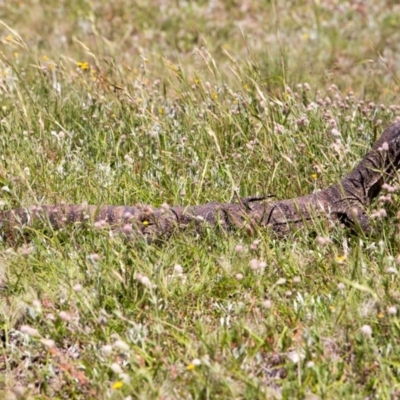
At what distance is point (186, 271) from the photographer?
434cm

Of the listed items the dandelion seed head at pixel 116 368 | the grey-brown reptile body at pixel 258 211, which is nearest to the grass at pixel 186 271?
the dandelion seed head at pixel 116 368

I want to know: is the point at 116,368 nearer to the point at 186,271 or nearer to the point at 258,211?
the point at 186,271

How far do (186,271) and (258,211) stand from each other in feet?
2.33

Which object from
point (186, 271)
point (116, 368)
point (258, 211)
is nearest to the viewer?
point (116, 368)

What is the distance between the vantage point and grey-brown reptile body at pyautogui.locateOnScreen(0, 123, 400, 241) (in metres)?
4.57

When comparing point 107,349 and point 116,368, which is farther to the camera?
point 107,349

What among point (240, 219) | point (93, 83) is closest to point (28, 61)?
point (93, 83)

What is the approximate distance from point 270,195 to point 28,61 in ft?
15.0

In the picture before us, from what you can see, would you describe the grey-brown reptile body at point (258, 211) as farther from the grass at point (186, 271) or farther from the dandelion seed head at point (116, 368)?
the dandelion seed head at point (116, 368)

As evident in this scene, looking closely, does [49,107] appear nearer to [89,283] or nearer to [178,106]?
[178,106]

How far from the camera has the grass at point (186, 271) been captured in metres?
3.38

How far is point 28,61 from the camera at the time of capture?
8359 millimetres

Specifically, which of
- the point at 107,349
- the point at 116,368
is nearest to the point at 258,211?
the point at 107,349

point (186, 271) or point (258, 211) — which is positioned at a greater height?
point (258, 211)
